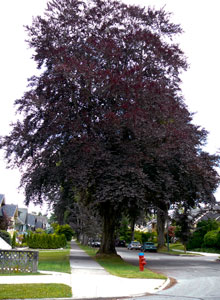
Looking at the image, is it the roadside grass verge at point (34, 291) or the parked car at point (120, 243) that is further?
the parked car at point (120, 243)

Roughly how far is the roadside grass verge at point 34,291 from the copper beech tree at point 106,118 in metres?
8.93

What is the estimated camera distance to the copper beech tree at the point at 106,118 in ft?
68.4

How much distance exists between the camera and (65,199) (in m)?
26.1

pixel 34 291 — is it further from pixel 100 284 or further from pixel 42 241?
pixel 42 241

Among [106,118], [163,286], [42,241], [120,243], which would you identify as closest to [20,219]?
[120,243]

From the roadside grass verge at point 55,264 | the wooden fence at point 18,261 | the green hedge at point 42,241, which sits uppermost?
the green hedge at point 42,241

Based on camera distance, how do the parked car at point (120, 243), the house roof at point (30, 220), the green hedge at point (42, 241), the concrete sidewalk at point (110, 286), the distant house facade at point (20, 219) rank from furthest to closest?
the house roof at point (30, 220), the parked car at point (120, 243), the distant house facade at point (20, 219), the green hedge at point (42, 241), the concrete sidewalk at point (110, 286)

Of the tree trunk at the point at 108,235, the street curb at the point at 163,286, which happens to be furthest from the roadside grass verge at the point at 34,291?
the tree trunk at the point at 108,235

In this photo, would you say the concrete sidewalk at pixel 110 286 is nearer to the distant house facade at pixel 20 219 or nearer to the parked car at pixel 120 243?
the distant house facade at pixel 20 219

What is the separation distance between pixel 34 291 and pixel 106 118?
1188cm

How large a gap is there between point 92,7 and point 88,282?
18.6 metres

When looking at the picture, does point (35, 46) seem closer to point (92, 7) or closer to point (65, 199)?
point (92, 7)

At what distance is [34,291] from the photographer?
1029 cm

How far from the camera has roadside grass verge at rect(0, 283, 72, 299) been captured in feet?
31.4
